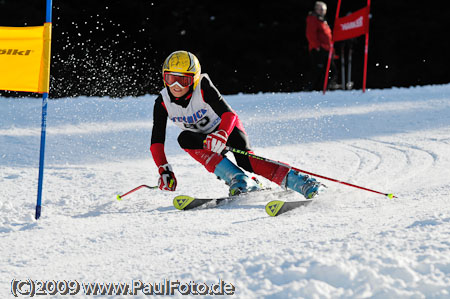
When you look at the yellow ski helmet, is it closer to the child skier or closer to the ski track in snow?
the child skier

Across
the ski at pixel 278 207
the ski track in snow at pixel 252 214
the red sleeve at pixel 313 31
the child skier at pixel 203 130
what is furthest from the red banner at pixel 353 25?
the ski at pixel 278 207

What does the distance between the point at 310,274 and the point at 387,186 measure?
244 centimetres

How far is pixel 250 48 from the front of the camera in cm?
1789

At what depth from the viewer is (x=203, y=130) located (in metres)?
4.36

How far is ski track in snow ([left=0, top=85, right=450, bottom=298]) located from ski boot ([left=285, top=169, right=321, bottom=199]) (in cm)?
8

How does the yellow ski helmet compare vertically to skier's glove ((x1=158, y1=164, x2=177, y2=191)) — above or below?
above

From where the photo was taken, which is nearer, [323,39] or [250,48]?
[323,39]

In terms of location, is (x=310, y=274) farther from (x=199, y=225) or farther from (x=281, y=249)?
(x=199, y=225)

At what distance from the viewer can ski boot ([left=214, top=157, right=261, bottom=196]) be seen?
4125mm

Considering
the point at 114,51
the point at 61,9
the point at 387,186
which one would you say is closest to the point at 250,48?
the point at 114,51

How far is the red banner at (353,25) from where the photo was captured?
9680 mm

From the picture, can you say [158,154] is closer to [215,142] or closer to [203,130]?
[203,130]

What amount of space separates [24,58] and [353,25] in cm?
733

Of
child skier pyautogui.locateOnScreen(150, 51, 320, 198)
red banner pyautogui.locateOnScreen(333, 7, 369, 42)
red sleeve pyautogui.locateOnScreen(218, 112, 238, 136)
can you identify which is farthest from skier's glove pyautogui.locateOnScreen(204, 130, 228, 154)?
red banner pyautogui.locateOnScreen(333, 7, 369, 42)
